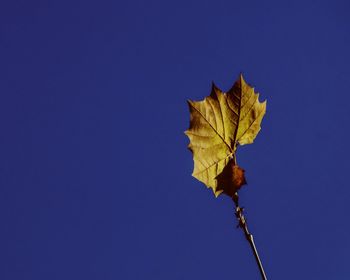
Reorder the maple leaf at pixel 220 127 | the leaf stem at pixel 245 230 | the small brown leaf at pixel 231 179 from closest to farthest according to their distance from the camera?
the leaf stem at pixel 245 230 < the small brown leaf at pixel 231 179 < the maple leaf at pixel 220 127

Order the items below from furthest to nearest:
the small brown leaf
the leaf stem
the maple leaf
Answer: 1. the maple leaf
2. the small brown leaf
3. the leaf stem

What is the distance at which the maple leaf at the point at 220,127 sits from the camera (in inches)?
47.6

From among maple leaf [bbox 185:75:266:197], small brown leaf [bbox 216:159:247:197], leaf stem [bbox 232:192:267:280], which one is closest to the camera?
leaf stem [bbox 232:192:267:280]

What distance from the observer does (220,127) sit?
1347 millimetres

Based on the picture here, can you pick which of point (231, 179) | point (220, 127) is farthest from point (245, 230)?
point (220, 127)

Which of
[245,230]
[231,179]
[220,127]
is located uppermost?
[220,127]

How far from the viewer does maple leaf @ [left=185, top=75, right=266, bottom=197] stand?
3.97 ft

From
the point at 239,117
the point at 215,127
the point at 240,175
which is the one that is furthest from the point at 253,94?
the point at 240,175

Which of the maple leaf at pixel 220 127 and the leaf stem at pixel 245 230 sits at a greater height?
the maple leaf at pixel 220 127

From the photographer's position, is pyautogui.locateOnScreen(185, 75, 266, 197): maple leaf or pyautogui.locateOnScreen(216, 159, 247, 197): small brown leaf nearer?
pyautogui.locateOnScreen(216, 159, 247, 197): small brown leaf

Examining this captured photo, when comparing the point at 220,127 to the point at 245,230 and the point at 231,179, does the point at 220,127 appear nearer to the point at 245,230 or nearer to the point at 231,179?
the point at 231,179

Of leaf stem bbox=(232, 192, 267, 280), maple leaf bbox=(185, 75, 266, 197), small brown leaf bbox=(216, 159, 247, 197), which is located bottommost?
leaf stem bbox=(232, 192, 267, 280)

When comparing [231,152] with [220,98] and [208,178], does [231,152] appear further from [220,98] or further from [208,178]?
[220,98]

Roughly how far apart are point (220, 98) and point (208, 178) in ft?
1.28
